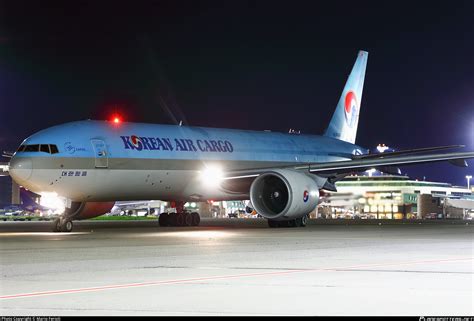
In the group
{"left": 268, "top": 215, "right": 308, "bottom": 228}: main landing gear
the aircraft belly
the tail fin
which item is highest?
the tail fin

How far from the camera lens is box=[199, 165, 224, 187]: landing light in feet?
103

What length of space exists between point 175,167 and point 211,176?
2134mm

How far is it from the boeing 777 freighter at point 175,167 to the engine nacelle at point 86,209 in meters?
0.04

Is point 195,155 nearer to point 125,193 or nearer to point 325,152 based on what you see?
point 125,193

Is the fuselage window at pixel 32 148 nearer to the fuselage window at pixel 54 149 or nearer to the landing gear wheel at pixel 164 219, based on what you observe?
the fuselage window at pixel 54 149

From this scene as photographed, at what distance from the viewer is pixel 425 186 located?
10594 cm

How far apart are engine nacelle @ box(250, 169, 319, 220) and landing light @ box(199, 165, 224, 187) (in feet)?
8.31

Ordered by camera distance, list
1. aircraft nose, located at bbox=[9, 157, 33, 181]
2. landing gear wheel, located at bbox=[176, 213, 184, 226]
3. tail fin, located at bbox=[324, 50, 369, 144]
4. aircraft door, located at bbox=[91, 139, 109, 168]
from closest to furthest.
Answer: aircraft nose, located at bbox=[9, 157, 33, 181], aircraft door, located at bbox=[91, 139, 109, 168], landing gear wheel, located at bbox=[176, 213, 184, 226], tail fin, located at bbox=[324, 50, 369, 144]

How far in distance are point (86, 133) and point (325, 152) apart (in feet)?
47.3

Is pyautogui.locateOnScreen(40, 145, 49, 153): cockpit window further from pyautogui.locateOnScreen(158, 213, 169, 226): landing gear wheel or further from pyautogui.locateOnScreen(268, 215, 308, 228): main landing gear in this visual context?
pyautogui.locateOnScreen(268, 215, 308, 228): main landing gear

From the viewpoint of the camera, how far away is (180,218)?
3341cm

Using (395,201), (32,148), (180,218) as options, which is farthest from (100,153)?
(395,201)

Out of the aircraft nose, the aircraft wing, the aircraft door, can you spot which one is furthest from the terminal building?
the aircraft nose

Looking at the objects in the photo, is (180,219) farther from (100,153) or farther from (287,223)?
(100,153)
